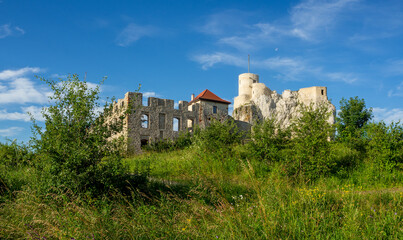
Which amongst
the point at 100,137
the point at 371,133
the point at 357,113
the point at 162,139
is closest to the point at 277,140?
the point at 371,133

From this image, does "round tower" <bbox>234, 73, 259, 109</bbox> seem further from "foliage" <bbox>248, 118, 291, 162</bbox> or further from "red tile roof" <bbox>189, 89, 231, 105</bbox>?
"foliage" <bbox>248, 118, 291, 162</bbox>

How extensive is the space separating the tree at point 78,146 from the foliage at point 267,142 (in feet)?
27.2

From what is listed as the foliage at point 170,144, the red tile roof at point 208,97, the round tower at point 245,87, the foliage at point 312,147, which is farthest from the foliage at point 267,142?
the round tower at point 245,87

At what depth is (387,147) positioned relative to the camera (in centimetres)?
1348

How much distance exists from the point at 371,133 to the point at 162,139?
59.7 ft

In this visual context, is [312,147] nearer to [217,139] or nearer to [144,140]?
[217,139]

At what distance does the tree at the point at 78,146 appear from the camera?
718cm

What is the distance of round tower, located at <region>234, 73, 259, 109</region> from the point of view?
52031 mm

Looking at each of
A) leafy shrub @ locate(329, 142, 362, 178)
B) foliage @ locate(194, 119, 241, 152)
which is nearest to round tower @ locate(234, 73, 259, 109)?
foliage @ locate(194, 119, 241, 152)

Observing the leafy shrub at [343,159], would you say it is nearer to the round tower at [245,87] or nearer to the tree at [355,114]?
the tree at [355,114]

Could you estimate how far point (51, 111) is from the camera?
7648mm

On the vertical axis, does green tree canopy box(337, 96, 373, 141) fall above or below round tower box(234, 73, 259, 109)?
below

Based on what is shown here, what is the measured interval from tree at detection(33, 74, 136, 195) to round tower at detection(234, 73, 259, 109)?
4491cm

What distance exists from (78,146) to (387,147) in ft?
41.8
